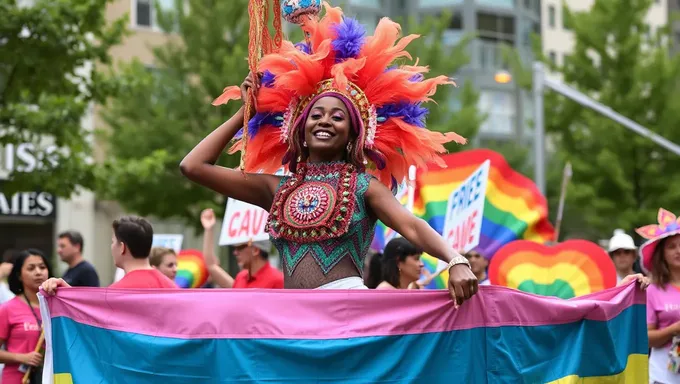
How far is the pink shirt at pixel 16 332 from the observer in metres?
7.62

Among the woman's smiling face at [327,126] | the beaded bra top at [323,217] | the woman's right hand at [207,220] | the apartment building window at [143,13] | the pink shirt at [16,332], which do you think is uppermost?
the apartment building window at [143,13]

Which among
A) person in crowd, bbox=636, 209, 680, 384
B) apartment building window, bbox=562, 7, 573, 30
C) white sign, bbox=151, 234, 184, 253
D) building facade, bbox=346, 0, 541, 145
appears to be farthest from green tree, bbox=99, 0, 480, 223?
building facade, bbox=346, 0, 541, 145

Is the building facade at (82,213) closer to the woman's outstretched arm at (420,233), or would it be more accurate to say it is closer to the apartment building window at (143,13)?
the apartment building window at (143,13)

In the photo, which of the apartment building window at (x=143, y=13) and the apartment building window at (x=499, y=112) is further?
the apartment building window at (x=499, y=112)

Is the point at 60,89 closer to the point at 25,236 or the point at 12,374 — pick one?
the point at 12,374

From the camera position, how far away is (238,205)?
Result: 36.2ft

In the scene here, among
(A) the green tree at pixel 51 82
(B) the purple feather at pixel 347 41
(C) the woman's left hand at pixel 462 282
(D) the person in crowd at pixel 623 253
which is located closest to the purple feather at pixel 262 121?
(B) the purple feather at pixel 347 41

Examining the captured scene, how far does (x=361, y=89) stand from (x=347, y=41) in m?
0.22

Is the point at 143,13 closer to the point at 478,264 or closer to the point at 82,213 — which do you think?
the point at 82,213

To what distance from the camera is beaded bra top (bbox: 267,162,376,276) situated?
4.96m

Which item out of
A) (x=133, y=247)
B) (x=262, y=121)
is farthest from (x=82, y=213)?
(x=262, y=121)

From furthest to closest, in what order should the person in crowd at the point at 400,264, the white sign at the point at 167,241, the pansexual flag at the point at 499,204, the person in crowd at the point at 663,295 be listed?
1. the white sign at the point at 167,241
2. the pansexual flag at the point at 499,204
3. the person in crowd at the point at 400,264
4. the person in crowd at the point at 663,295

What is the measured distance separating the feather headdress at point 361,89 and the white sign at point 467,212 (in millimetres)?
4752

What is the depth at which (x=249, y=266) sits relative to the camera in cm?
965
